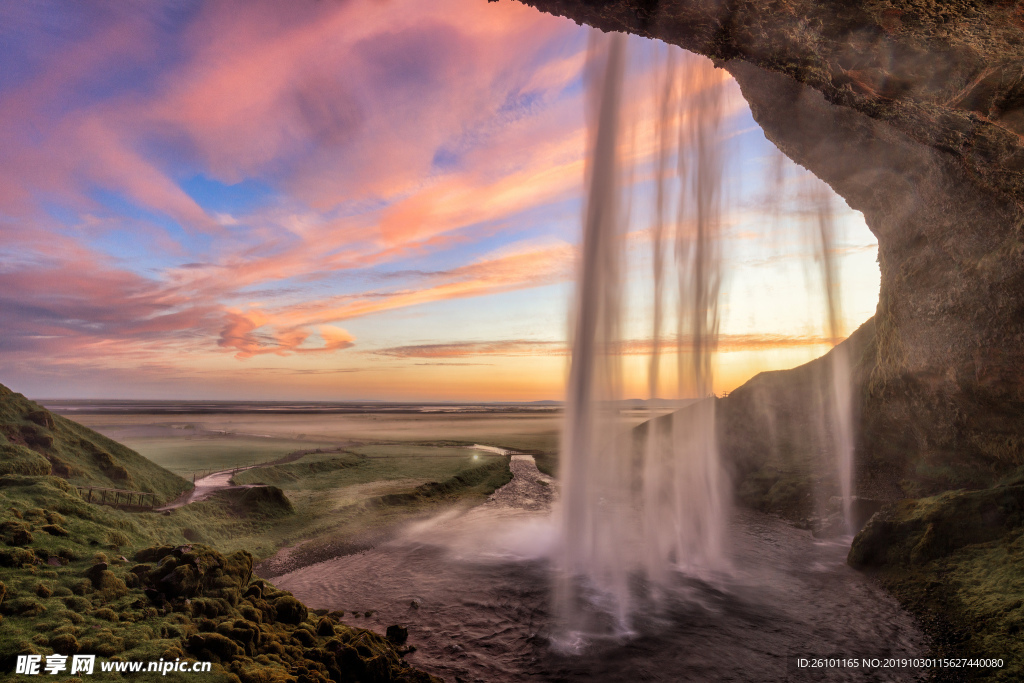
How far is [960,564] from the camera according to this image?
12.7 m

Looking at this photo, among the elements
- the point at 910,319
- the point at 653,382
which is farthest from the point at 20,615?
the point at 910,319

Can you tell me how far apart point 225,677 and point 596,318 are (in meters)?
15.1

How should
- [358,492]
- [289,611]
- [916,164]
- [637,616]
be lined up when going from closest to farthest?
[289,611], [637,616], [916,164], [358,492]

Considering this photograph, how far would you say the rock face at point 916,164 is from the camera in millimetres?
8164

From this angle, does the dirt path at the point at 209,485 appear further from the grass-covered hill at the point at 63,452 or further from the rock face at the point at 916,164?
the rock face at the point at 916,164

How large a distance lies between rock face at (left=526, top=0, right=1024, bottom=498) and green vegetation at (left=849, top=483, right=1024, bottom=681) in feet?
13.4

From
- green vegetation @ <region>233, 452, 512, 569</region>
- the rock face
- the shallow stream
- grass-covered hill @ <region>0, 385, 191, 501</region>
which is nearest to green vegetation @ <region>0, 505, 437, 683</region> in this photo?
the shallow stream

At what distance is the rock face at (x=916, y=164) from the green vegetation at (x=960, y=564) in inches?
161

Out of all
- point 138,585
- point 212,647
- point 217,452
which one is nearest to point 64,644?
point 212,647

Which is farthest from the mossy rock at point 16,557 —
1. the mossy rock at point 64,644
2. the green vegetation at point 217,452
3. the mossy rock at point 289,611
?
the green vegetation at point 217,452

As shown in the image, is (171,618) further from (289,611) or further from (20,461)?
(20,461)

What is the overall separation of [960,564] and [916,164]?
13.8 meters

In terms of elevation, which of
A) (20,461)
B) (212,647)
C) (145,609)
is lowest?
(212,647)

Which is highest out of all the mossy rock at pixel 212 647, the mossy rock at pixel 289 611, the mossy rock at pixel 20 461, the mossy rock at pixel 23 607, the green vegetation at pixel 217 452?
the mossy rock at pixel 20 461
